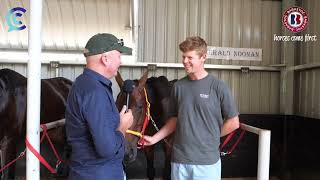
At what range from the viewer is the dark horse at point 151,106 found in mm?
2349

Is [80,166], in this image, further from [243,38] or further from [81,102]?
[243,38]

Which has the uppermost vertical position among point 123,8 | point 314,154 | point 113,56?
point 123,8

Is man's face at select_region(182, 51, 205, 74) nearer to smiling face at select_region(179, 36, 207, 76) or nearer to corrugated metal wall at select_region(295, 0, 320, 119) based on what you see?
smiling face at select_region(179, 36, 207, 76)

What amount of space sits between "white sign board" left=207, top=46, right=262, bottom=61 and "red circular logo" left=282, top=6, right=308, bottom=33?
0.62 m

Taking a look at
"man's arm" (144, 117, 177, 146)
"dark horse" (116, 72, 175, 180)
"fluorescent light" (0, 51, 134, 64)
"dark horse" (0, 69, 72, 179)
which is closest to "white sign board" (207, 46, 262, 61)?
"fluorescent light" (0, 51, 134, 64)

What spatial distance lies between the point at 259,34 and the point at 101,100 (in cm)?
468

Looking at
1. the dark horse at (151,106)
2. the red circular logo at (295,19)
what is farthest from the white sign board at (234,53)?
the dark horse at (151,106)

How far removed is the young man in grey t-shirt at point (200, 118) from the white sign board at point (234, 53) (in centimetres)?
349

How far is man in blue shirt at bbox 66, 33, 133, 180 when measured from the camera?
139 cm

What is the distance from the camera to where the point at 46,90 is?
4.47 m

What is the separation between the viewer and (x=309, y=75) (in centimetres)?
485

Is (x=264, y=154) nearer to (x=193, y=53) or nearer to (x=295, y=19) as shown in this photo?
(x=193, y=53)

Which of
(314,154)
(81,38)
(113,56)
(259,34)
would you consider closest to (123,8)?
(81,38)

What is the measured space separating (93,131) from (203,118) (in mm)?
808
